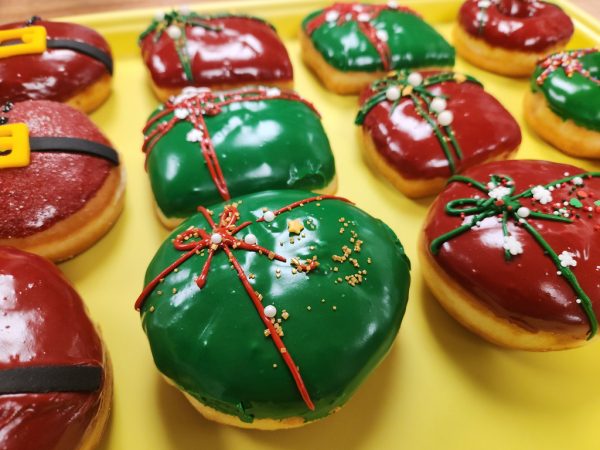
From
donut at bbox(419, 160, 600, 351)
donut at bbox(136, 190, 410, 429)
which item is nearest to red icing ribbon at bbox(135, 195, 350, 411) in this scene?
donut at bbox(136, 190, 410, 429)

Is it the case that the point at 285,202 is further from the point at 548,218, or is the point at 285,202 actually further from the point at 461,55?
the point at 461,55

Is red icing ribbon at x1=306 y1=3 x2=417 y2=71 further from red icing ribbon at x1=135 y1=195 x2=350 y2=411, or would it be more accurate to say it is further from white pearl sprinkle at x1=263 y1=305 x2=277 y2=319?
white pearl sprinkle at x1=263 y1=305 x2=277 y2=319

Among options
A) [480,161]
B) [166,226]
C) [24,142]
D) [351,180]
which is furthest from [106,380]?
[480,161]

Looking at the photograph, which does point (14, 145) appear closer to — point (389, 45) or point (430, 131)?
point (430, 131)

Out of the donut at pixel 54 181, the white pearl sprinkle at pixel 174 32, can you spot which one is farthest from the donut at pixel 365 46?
the donut at pixel 54 181

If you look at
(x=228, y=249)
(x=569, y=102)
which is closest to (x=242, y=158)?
(x=228, y=249)
